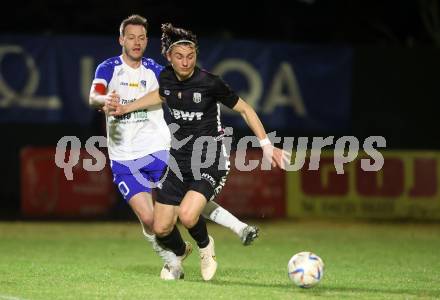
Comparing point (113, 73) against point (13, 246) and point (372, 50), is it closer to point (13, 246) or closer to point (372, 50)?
point (13, 246)

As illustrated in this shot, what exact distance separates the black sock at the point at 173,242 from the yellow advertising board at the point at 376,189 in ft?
26.8

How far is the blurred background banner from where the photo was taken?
1759cm

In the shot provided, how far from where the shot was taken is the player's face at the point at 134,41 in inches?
375

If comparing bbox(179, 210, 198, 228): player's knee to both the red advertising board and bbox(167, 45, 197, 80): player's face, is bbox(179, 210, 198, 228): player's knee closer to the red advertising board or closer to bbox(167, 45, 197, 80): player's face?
bbox(167, 45, 197, 80): player's face

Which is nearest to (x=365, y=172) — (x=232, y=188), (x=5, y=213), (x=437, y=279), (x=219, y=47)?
(x=232, y=188)

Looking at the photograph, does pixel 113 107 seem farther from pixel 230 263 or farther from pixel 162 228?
pixel 230 263

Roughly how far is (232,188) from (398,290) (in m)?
8.70

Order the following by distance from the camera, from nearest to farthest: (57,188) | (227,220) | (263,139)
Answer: (263,139)
(227,220)
(57,188)

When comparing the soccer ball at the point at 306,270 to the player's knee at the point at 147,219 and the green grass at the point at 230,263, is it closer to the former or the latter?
the green grass at the point at 230,263

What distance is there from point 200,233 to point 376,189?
8564 mm

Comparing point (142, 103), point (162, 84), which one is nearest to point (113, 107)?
point (142, 103)

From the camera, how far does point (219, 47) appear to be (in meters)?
18.0

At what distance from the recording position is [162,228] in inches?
360

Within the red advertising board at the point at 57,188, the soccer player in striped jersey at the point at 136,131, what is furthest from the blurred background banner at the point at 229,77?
the soccer player in striped jersey at the point at 136,131
